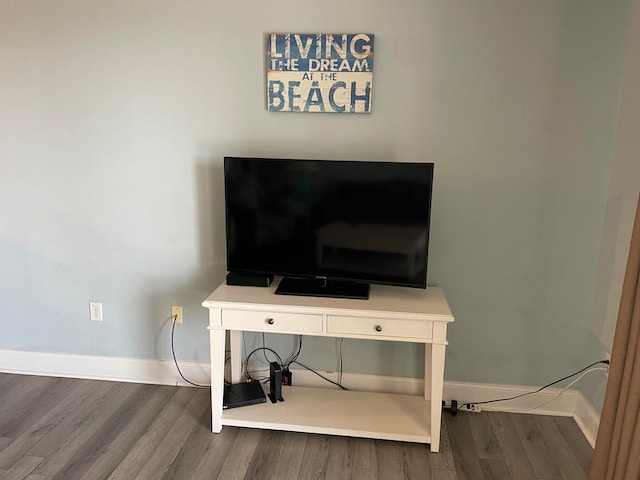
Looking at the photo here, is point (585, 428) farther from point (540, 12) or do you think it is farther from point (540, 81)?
point (540, 12)

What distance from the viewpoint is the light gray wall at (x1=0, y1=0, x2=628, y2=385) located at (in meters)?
2.52

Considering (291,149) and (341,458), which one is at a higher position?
(291,149)

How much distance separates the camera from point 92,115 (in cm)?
282

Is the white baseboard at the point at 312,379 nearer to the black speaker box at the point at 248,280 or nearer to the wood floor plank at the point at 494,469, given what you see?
the wood floor plank at the point at 494,469

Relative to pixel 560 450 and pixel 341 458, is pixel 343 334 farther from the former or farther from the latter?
pixel 560 450

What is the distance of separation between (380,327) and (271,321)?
0.49 meters

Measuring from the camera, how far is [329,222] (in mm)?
2535

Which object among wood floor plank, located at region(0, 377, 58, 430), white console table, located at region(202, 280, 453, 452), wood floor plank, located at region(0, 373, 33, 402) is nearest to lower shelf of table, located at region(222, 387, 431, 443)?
white console table, located at region(202, 280, 453, 452)

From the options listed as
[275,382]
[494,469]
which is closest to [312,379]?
[275,382]

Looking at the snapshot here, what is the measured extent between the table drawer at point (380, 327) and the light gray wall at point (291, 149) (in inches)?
18.6

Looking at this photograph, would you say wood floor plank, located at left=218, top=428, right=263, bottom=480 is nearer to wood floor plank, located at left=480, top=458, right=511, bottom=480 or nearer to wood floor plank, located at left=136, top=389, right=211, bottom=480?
wood floor plank, located at left=136, top=389, right=211, bottom=480

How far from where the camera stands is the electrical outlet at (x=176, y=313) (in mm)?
2979

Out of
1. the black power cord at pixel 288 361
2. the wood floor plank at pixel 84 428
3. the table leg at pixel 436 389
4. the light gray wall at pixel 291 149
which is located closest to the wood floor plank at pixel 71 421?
the wood floor plank at pixel 84 428

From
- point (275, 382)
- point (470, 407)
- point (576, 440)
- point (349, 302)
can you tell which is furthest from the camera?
point (470, 407)
